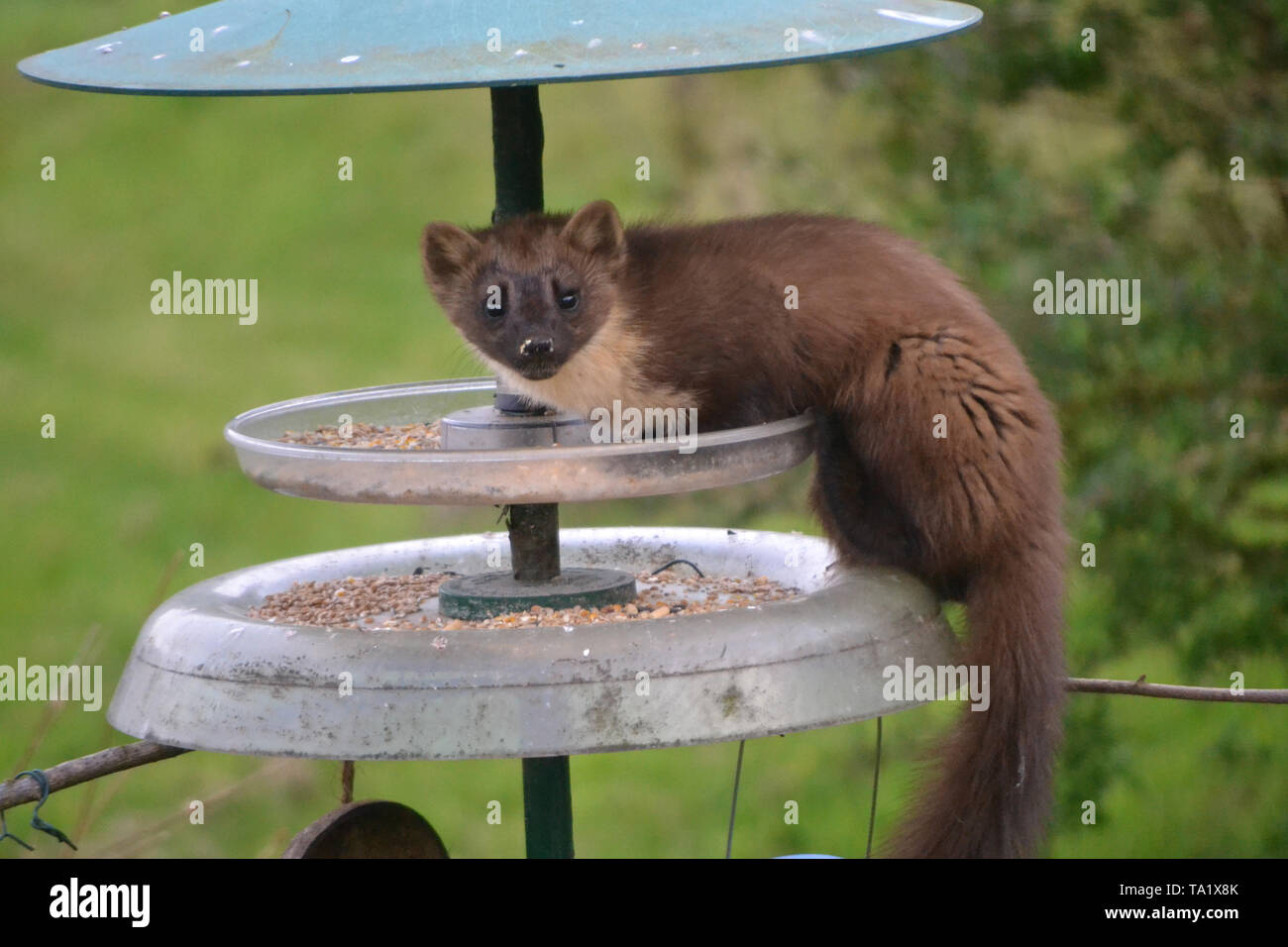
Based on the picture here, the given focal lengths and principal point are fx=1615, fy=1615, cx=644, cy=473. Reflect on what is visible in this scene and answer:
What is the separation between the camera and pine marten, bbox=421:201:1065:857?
140 inches

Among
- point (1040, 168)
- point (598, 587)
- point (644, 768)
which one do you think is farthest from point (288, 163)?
point (598, 587)

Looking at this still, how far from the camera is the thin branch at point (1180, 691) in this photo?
3324 millimetres

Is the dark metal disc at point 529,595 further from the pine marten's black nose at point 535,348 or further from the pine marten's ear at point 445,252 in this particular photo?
the pine marten's ear at point 445,252


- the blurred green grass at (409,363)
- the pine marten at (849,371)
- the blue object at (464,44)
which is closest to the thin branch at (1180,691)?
the pine marten at (849,371)

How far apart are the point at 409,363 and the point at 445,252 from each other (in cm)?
Result: 676

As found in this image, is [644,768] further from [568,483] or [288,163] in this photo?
[288,163]

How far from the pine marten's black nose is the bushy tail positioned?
44.0 inches

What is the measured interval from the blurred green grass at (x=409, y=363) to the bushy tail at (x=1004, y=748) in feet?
4.15

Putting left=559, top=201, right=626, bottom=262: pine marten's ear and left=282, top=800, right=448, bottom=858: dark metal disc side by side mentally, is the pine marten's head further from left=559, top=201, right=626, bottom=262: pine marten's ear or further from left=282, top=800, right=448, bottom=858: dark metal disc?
left=282, top=800, right=448, bottom=858: dark metal disc

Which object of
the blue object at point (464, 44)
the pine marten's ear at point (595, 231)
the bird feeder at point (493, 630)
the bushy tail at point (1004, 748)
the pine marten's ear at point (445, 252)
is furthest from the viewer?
the pine marten's ear at point (445, 252)

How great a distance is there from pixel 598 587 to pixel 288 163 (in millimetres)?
9887

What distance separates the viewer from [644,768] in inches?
312

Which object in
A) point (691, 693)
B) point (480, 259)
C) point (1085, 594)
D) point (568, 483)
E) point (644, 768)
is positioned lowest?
point (644, 768)

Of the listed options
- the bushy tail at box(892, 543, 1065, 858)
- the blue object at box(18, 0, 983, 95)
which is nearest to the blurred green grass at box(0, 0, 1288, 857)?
the bushy tail at box(892, 543, 1065, 858)
